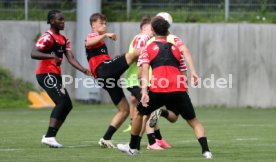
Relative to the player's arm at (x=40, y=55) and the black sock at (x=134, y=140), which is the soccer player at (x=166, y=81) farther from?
the player's arm at (x=40, y=55)

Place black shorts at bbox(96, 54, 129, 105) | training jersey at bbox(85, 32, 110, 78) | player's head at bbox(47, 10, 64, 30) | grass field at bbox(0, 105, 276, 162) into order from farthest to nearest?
player's head at bbox(47, 10, 64, 30) < training jersey at bbox(85, 32, 110, 78) < black shorts at bbox(96, 54, 129, 105) < grass field at bbox(0, 105, 276, 162)

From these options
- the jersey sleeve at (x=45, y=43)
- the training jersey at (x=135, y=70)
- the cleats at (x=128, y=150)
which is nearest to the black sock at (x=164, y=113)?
the training jersey at (x=135, y=70)

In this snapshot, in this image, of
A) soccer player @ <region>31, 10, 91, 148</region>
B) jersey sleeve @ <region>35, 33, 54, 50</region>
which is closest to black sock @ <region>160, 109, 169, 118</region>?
soccer player @ <region>31, 10, 91, 148</region>

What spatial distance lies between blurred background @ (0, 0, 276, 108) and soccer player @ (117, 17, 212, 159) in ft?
48.2

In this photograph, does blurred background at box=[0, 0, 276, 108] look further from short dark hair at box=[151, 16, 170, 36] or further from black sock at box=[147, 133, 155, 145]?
short dark hair at box=[151, 16, 170, 36]

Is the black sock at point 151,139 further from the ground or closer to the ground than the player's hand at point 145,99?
closer to the ground

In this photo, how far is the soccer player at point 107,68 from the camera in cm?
1388

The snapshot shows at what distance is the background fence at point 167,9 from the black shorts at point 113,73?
45.7ft

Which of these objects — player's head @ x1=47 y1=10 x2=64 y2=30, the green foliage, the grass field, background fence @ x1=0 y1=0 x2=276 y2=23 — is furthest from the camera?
background fence @ x1=0 y1=0 x2=276 y2=23

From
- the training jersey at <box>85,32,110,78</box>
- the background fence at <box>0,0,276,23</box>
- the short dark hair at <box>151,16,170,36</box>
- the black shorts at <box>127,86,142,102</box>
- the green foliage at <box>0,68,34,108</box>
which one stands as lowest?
the green foliage at <box>0,68,34,108</box>

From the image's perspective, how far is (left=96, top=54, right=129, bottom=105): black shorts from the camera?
13.8 metres

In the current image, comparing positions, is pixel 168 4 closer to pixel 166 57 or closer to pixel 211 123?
pixel 211 123

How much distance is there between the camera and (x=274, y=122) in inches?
805

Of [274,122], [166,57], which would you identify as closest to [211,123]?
[274,122]
